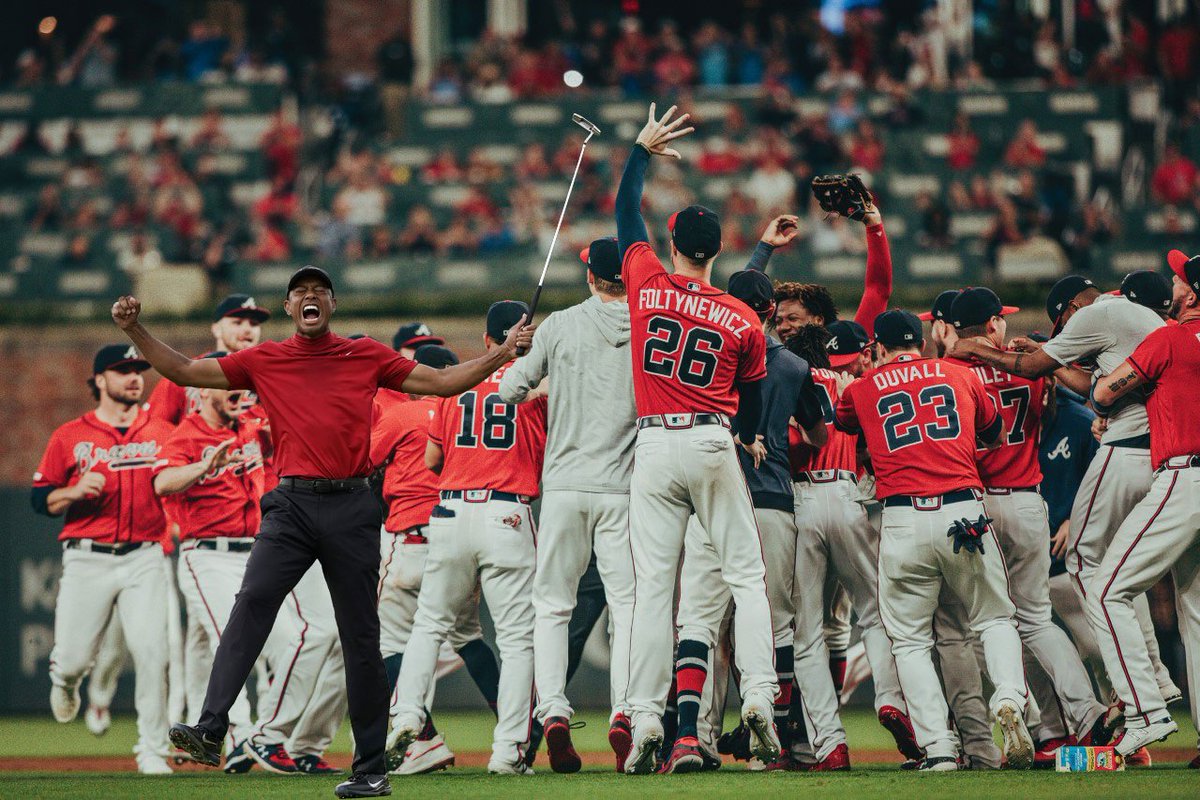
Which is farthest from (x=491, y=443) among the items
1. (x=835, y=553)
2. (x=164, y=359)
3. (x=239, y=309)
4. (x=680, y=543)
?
(x=239, y=309)

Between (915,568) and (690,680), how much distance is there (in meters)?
1.13

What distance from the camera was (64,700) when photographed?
29.3 ft

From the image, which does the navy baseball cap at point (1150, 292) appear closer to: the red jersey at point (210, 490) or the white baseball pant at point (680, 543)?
the white baseball pant at point (680, 543)

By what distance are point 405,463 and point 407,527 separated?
34 centimetres

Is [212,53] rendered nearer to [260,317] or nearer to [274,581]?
[260,317]

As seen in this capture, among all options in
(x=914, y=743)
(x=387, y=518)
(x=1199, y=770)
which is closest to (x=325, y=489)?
(x=387, y=518)

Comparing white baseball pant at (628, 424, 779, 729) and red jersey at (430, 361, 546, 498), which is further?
red jersey at (430, 361, 546, 498)

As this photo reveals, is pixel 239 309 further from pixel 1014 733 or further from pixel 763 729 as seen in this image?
pixel 1014 733

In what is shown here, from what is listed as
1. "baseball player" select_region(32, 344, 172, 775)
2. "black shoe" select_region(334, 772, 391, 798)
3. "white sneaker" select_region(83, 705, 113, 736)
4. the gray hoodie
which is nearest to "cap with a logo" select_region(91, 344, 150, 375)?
"baseball player" select_region(32, 344, 172, 775)

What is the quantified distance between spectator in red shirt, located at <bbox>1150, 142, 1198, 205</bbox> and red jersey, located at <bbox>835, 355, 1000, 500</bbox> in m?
11.0

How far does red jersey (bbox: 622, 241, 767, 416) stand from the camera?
264 inches

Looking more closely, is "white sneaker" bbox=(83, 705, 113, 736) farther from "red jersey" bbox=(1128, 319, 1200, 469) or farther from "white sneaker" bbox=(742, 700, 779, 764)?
"red jersey" bbox=(1128, 319, 1200, 469)

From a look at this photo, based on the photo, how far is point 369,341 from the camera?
6191 mm

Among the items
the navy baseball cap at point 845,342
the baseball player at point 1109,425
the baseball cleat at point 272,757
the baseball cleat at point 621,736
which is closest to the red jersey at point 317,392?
the baseball cleat at point 621,736
